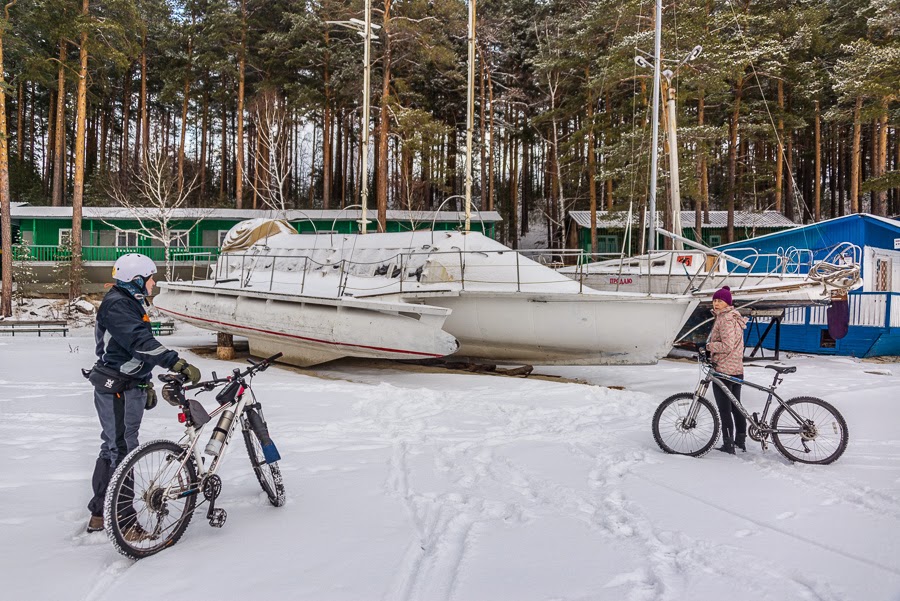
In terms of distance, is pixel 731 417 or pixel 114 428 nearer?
pixel 114 428

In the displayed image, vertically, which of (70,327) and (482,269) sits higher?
(482,269)

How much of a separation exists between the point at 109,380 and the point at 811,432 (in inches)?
203

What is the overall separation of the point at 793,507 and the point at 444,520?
232 cm

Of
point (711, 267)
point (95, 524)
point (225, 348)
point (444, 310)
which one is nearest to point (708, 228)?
point (711, 267)

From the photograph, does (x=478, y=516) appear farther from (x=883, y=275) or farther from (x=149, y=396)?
(x=883, y=275)

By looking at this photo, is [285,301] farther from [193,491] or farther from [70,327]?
[70,327]

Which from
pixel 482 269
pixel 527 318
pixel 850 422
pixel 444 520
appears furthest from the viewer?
pixel 482 269

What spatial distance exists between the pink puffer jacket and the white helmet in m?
4.51

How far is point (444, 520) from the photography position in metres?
3.72

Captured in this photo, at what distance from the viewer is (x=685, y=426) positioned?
516cm

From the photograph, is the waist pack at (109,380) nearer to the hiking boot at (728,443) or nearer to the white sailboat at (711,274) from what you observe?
the hiking boot at (728,443)

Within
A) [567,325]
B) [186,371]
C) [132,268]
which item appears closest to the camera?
[186,371]

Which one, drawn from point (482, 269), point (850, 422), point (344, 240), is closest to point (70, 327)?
point (344, 240)

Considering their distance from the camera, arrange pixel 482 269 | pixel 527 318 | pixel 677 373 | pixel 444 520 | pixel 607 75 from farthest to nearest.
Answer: pixel 607 75 < pixel 677 373 < pixel 482 269 < pixel 527 318 < pixel 444 520
